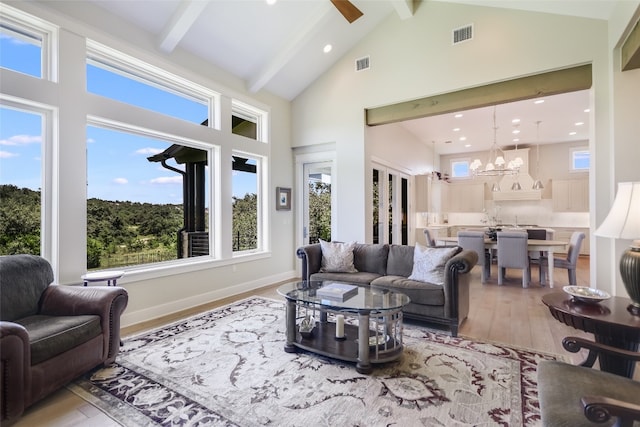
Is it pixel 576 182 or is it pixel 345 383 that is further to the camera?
pixel 576 182

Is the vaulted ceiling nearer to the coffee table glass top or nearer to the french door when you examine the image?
the french door

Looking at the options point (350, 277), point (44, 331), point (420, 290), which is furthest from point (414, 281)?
point (44, 331)

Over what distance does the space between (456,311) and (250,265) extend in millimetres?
3337

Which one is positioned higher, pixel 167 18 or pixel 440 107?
pixel 167 18

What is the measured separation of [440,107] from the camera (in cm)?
468

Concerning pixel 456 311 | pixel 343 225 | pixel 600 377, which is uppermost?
pixel 343 225

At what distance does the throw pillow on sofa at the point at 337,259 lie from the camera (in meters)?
4.25

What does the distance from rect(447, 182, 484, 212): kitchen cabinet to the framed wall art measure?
664 centimetres

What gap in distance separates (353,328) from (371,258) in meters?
1.47

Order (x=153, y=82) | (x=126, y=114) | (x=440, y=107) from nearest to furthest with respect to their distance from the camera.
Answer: (x=126, y=114), (x=153, y=82), (x=440, y=107)

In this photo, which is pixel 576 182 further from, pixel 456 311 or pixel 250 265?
pixel 250 265

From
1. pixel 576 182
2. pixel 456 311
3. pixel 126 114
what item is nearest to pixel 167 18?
pixel 126 114

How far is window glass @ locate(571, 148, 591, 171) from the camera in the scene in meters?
8.88

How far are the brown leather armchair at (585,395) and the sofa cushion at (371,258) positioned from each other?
259 cm
